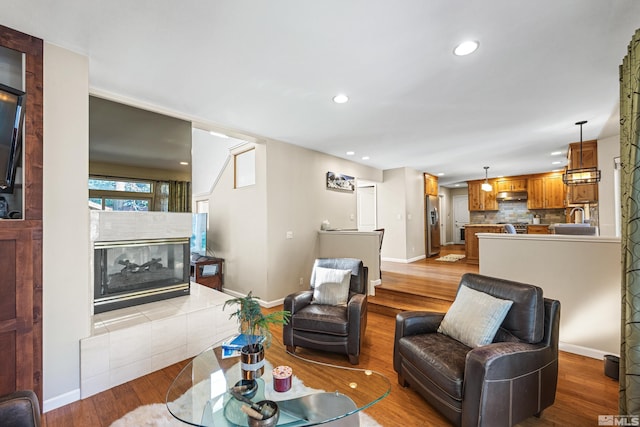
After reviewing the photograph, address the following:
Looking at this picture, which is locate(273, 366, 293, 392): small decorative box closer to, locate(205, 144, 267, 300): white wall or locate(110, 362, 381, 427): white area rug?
locate(110, 362, 381, 427): white area rug

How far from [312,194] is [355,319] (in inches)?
110

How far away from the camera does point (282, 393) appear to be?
1694 mm

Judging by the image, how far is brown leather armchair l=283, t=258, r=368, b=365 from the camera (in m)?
2.68

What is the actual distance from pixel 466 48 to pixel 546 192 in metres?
7.72

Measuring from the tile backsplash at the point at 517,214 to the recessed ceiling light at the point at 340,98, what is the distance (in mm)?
7800

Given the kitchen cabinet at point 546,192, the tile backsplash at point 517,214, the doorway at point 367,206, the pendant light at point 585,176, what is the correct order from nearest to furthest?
A: the pendant light at point 585,176
the doorway at point 367,206
the kitchen cabinet at point 546,192
the tile backsplash at point 517,214

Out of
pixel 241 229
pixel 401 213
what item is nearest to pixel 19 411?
pixel 241 229

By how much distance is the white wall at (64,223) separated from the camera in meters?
2.10

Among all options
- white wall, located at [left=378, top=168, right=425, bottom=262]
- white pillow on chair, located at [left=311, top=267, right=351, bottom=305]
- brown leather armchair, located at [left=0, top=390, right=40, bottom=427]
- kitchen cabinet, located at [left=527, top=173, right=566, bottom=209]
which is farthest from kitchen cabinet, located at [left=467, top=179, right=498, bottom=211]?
brown leather armchair, located at [left=0, top=390, right=40, bottom=427]

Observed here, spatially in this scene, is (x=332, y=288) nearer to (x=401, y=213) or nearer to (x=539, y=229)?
(x=401, y=213)

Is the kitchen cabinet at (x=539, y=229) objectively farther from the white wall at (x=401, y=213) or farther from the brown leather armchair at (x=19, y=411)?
the brown leather armchair at (x=19, y=411)

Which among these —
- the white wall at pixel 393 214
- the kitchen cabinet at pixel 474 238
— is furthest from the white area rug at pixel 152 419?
the kitchen cabinet at pixel 474 238

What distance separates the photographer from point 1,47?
6.35ft

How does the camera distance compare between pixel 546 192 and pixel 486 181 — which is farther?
pixel 486 181
